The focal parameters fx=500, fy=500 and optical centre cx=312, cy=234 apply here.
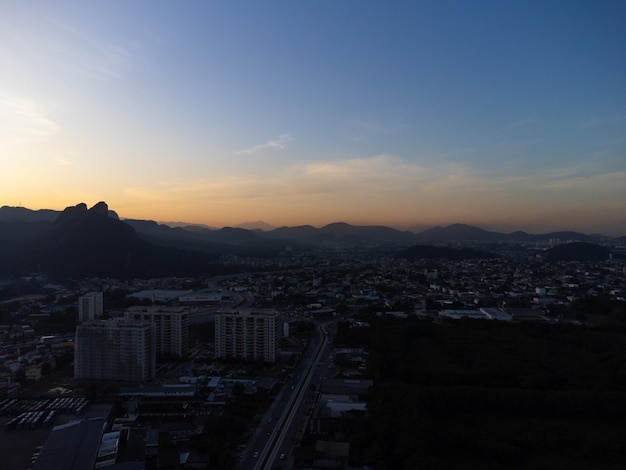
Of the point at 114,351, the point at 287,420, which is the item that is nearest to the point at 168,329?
the point at 114,351

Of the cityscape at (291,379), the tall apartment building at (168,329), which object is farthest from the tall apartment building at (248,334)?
the tall apartment building at (168,329)

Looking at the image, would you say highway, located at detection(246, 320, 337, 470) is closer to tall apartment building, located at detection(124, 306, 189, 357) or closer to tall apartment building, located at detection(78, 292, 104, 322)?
tall apartment building, located at detection(124, 306, 189, 357)

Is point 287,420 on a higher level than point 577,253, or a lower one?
lower

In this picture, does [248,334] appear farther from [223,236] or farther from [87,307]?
[223,236]

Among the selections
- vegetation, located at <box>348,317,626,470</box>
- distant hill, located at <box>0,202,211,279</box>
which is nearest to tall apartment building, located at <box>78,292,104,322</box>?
vegetation, located at <box>348,317,626,470</box>

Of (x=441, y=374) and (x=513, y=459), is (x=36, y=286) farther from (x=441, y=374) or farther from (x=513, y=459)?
(x=513, y=459)

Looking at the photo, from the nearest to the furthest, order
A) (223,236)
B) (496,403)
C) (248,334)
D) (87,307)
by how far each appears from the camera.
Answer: (496,403) < (248,334) < (87,307) < (223,236)

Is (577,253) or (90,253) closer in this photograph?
(90,253)

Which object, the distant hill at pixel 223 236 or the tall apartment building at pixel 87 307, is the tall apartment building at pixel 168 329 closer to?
the tall apartment building at pixel 87 307
